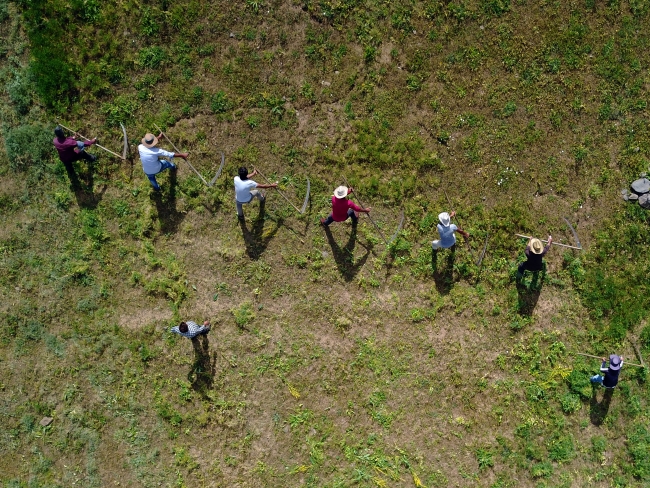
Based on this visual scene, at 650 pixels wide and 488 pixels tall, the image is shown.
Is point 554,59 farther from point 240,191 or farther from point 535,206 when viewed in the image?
point 240,191

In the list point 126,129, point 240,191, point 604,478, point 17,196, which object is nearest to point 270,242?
point 240,191

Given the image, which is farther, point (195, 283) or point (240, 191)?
point (195, 283)

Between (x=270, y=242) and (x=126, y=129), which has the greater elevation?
(x=126, y=129)

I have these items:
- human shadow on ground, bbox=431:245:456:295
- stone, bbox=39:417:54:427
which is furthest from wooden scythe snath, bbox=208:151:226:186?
stone, bbox=39:417:54:427

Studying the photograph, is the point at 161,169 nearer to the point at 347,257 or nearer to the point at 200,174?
the point at 200,174

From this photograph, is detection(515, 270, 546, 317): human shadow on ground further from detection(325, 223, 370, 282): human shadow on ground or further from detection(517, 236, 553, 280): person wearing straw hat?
detection(325, 223, 370, 282): human shadow on ground

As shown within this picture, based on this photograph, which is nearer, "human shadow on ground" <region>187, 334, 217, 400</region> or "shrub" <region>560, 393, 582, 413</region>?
"shrub" <region>560, 393, 582, 413</region>
